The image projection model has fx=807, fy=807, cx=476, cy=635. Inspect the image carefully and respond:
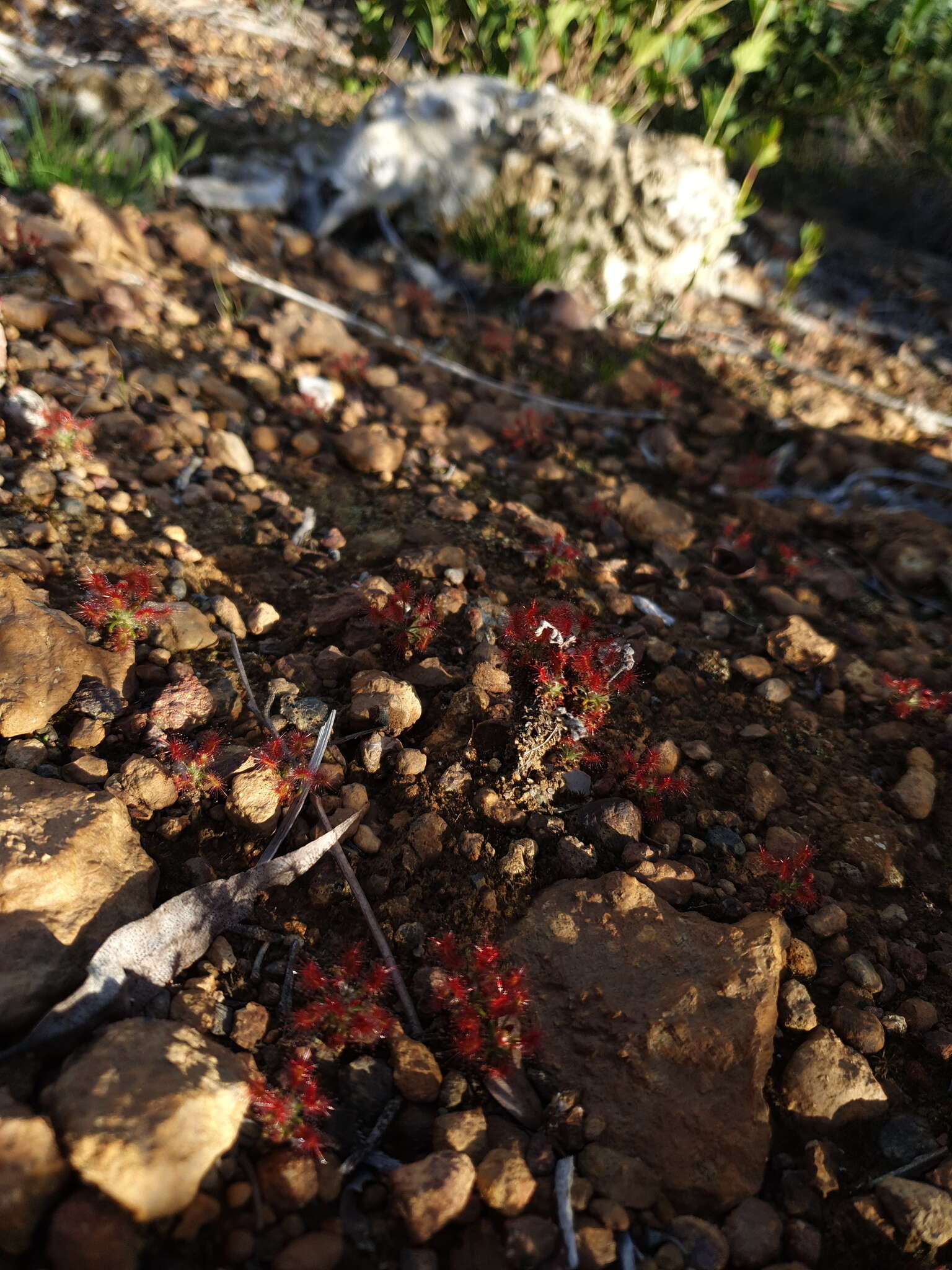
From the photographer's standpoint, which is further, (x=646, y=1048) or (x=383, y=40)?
(x=383, y=40)

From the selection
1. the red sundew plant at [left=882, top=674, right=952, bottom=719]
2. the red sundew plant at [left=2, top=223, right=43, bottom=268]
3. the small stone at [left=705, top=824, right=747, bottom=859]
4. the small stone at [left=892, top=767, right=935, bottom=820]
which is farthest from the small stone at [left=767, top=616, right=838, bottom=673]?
the red sundew plant at [left=2, top=223, right=43, bottom=268]

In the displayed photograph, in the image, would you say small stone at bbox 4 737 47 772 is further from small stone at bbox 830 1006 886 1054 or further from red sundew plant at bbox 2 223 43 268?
red sundew plant at bbox 2 223 43 268

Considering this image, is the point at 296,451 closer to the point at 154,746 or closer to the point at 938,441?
the point at 154,746

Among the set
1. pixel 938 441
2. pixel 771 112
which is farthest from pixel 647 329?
pixel 771 112

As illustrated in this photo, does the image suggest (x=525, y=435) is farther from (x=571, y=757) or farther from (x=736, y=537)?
(x=571, y=757)

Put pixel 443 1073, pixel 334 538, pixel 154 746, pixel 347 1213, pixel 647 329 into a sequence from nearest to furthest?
pixel 347 1213
pixel 443 1073
pixel 154 746
pixel 334 538
pixel 647 329

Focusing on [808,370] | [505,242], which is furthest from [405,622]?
[808,370]

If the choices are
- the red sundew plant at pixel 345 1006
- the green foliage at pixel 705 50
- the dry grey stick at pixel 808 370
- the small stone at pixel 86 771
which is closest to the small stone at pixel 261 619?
the small stone at pixel 86 771
